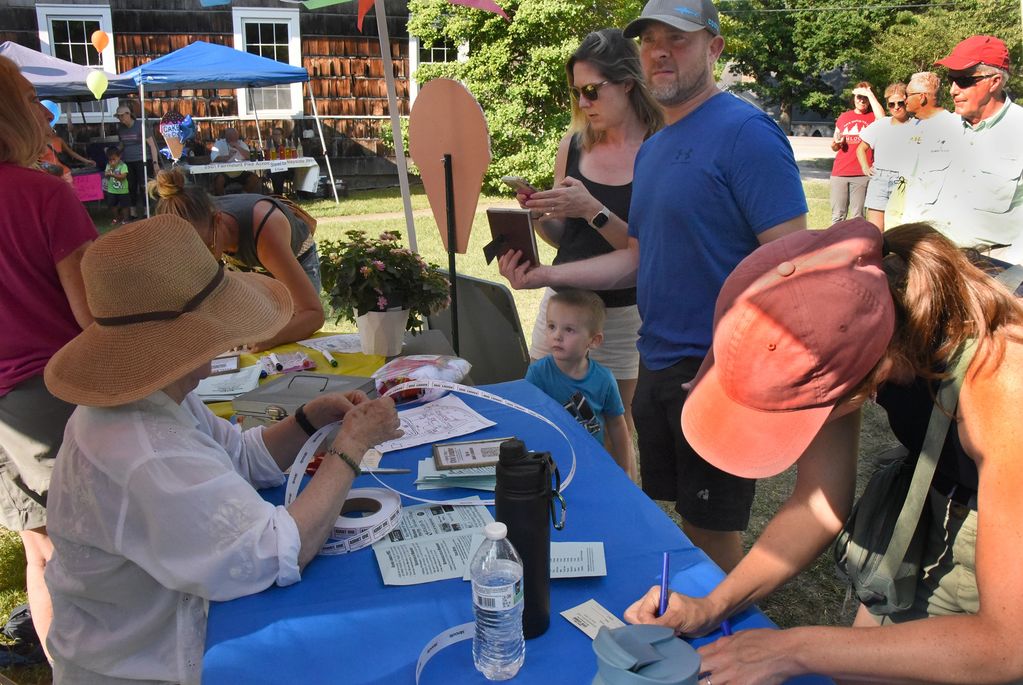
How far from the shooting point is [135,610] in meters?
1.51

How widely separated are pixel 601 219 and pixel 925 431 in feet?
5.23

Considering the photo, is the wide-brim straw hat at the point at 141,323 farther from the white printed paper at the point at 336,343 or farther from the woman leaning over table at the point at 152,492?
the white printed paper at the point at 336,343

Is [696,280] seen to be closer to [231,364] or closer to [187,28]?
[231,364]

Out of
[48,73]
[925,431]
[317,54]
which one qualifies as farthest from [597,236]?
[317,54]

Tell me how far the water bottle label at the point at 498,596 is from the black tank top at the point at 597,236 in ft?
6.18

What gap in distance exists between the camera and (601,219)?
9.23ft

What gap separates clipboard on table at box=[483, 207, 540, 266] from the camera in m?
2.70

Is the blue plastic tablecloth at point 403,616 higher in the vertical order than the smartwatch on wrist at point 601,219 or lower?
lower

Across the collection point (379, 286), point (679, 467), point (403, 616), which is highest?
point (379, 286)

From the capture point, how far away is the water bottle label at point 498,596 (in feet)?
3.83

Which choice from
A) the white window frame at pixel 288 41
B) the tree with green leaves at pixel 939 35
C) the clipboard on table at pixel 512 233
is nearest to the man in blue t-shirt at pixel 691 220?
the clipboard on table at pixel 512 233

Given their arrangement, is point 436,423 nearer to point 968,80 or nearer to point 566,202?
point 566,202

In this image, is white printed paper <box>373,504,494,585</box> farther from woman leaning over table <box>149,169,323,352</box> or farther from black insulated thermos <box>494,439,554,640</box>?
woman leaning over table <box>149,169,323,352</box>

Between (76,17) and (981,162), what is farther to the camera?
(76,17)
